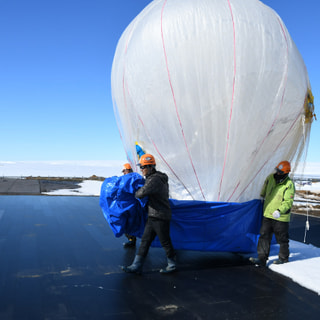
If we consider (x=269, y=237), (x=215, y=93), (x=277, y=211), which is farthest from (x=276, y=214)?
(x=215, y=93)

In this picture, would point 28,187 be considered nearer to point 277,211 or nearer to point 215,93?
point 215,93

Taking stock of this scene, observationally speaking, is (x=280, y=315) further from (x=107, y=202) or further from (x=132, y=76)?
(x=132, y=76)

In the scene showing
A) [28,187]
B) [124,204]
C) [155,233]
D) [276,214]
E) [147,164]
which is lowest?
[28,187]

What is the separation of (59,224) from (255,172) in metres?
4.21

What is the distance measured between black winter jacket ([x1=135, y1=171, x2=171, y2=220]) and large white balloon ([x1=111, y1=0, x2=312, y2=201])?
2.35 feet

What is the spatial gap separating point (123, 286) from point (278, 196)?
230 centimetres

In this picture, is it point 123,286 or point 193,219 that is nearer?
point 123,286

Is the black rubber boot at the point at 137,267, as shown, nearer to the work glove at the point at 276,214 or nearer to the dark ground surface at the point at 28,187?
the work glove at the point at 276,214

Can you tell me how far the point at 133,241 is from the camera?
4992mm

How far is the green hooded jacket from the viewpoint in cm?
402

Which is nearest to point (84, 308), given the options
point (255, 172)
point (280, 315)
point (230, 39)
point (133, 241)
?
point (280, 315)

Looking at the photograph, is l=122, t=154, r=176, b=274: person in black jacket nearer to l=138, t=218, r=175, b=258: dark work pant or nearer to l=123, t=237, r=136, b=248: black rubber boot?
l=138, t=218, r=175, b=258: dark work pant

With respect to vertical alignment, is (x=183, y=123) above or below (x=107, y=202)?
above

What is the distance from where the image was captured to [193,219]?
169 inches
